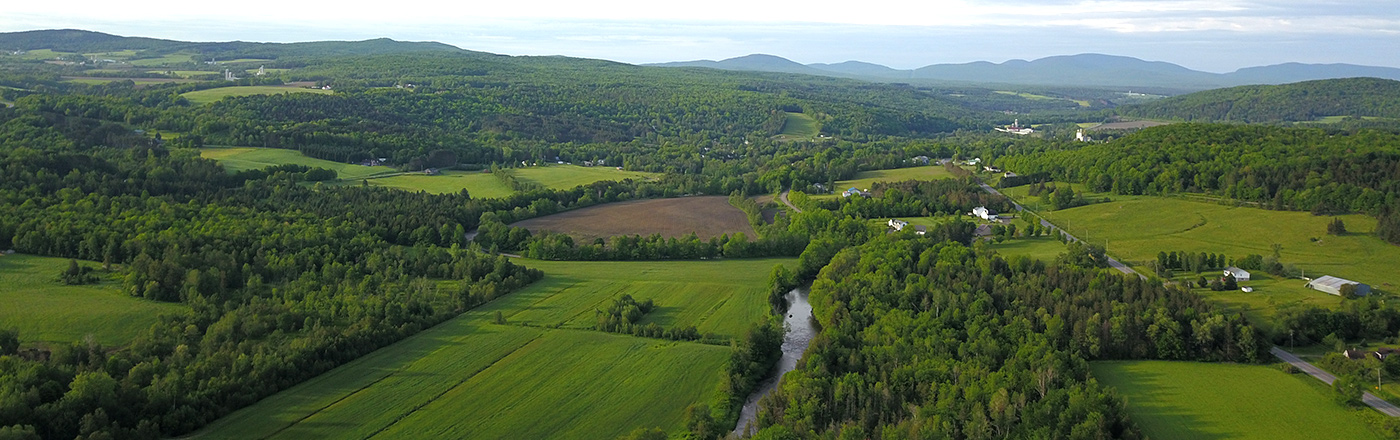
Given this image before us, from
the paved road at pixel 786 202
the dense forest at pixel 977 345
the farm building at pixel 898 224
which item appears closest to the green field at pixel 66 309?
the dense forest at pixel 977 345

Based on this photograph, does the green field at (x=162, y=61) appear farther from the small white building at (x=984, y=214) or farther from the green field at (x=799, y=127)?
the small white building at (x=984, y=214)

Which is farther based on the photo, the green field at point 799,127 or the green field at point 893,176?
the green field at point 799,127

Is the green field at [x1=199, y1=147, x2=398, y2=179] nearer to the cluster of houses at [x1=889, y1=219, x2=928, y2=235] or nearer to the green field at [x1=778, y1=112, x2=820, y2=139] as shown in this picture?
the cluster of houses at [x1=889, y1=219, x2=928, y2=235]

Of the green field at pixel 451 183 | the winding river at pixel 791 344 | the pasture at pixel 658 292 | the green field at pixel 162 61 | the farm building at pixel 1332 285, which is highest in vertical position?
the green field at pixel 162 61

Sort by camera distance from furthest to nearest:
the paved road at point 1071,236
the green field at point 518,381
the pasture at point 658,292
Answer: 1. the paved road at point 1071,236
2. the pasture at point 658,292
3. the green field at point 518,381

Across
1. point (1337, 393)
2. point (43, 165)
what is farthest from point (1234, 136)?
point (43, 165)

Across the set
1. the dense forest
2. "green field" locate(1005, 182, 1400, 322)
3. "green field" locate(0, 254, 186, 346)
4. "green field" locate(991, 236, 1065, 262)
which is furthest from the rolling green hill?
"green field" locate(0, 254, 186, 346)
